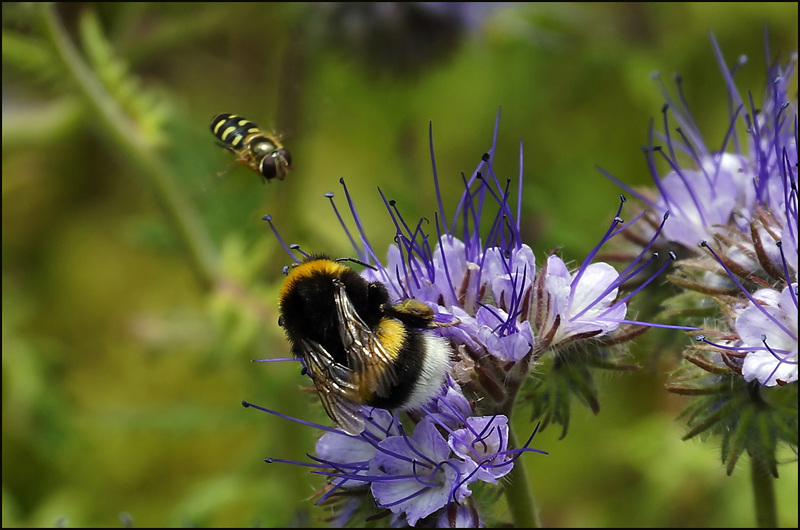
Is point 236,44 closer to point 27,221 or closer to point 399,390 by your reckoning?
point 27,221

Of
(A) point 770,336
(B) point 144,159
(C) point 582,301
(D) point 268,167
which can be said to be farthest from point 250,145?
(A) point 770,336

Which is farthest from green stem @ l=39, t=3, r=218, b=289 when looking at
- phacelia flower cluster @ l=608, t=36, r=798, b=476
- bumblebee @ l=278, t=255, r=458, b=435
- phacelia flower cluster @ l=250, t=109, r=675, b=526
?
phacelia flower cluster @ l=608, t=36, r=798, b=476

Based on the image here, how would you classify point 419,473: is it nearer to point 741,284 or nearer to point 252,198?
point 741,284

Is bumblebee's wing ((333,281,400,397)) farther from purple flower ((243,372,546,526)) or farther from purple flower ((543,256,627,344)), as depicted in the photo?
purple flower ((543,256,627,344))

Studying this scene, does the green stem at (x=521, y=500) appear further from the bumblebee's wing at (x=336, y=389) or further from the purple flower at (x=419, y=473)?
the bumblebee's wing at (x=336, y=389)

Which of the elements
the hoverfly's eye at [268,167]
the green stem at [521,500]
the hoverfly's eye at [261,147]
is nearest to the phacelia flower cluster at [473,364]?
the green stem at [521,500]

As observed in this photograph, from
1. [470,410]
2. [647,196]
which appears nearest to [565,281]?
[470,410]
